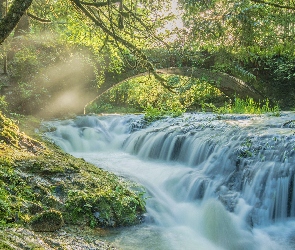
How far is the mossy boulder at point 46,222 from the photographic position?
8.79 feet

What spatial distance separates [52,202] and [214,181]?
342 cm

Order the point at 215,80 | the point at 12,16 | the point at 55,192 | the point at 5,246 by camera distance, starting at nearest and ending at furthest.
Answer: the point at 5,246 → the point at 12,16 → the point at 55,192 → the point at 215,80

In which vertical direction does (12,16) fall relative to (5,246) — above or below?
above

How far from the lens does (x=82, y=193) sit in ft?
12.5

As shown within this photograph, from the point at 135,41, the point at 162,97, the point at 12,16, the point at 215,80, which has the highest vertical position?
the point at 215,80

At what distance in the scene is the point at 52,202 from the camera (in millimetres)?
3436

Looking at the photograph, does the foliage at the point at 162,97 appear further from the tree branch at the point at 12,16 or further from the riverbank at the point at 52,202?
the tree branch at the point at 12,16

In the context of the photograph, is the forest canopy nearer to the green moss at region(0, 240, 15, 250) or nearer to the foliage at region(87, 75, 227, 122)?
the foliage at region(87, 75, 227, 122)

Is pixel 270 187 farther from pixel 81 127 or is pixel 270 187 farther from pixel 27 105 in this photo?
pixel 27 105

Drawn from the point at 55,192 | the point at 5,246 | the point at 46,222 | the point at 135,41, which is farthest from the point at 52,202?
the point at 135,41

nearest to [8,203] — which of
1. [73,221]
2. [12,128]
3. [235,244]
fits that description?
[73,221]

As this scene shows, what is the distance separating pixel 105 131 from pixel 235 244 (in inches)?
334

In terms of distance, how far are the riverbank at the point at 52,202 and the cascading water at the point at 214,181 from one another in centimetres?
32

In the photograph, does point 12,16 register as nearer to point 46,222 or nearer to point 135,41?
point 46,222
